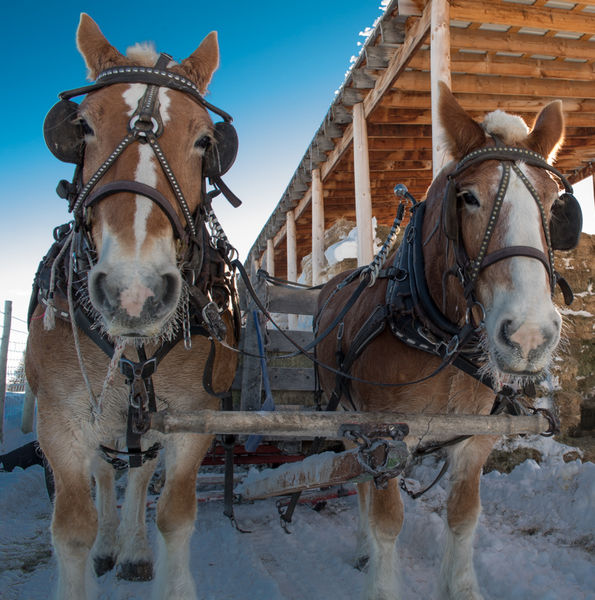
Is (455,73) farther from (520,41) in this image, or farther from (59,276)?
(59,276)

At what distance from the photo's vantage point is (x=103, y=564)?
2889mm

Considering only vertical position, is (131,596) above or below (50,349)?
below

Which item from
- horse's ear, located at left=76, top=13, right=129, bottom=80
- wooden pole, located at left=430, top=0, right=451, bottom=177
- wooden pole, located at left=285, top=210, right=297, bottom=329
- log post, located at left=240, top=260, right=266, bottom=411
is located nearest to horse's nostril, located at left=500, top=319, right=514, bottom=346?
horse's ear, located at left=76, top=13, right=129, bottom=80

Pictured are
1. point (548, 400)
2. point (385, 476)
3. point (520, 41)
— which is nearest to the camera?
point (385, 476)

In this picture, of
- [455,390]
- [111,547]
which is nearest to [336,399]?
[455,390]

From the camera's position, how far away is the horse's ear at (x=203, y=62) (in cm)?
203

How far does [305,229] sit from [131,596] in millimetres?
13011

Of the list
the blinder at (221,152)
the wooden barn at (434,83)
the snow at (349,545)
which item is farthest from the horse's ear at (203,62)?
the snow at (349,545)

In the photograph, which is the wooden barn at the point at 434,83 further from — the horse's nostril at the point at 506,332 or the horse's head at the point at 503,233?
the horse's nostril at the point at 506,332

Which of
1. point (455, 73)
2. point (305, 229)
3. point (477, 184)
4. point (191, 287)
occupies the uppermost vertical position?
point (455, 73)

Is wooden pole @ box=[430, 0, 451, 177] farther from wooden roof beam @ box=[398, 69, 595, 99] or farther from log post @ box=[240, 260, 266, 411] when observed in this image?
log post @ box=[240, 260, 266, 411]

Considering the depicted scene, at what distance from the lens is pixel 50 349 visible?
1.97 meters

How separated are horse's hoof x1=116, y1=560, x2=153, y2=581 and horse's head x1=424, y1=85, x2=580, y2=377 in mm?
2314

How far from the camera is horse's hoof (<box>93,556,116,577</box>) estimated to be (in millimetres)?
2867
